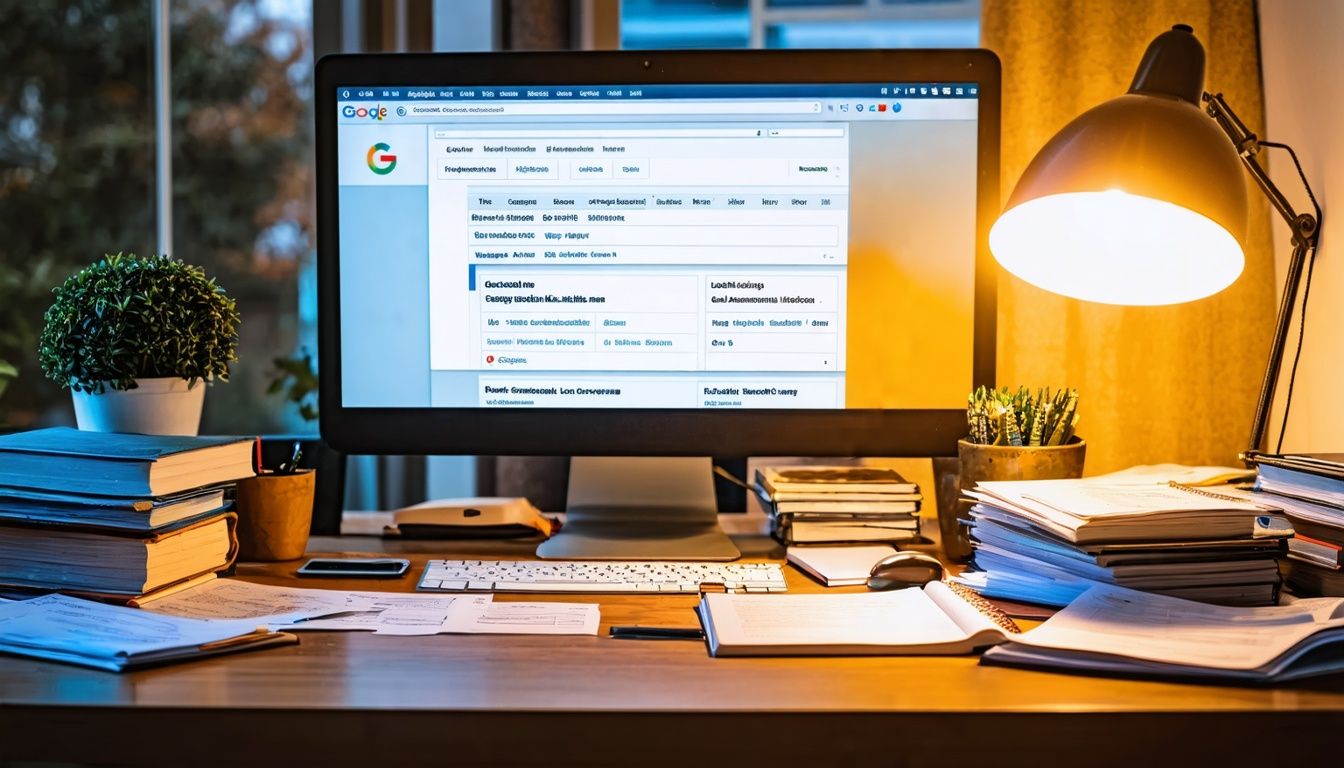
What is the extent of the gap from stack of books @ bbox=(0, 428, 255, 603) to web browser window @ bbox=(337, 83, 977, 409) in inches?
10.1

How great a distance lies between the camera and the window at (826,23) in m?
1.95

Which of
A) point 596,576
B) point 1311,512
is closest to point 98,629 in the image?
point 596,576

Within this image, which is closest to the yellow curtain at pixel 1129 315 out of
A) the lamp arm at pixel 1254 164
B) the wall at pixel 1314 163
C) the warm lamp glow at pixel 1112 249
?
the wall at pixel 1314 163

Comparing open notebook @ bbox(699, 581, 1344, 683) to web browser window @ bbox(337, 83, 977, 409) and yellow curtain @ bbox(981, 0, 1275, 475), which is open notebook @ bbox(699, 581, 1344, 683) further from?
yellow curtain @ bbox(981, 0, 1275, 475)

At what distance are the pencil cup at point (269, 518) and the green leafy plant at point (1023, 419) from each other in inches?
27.8

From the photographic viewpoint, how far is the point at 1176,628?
71 centimetres

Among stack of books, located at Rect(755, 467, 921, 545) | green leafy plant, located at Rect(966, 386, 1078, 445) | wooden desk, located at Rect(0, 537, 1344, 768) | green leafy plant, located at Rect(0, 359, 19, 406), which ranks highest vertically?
green leafy plant, located at Rect(0, 359, 19, 406)

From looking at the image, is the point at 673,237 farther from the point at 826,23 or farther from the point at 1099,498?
the point at 826,23

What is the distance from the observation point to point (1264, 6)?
124 cm

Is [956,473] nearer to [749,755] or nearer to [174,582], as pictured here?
[749,755]

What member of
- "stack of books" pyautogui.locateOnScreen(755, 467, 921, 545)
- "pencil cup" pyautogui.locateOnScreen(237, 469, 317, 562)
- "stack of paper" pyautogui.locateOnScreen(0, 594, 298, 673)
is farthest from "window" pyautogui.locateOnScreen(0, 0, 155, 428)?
"stack of books" pyautogui.locateOnScreen(755, 467, 921, 545)

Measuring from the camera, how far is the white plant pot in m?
1.00

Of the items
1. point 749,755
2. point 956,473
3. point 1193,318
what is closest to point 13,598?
point 749,755

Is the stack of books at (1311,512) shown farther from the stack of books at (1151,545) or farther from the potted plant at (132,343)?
the potted plant at (132,343)
